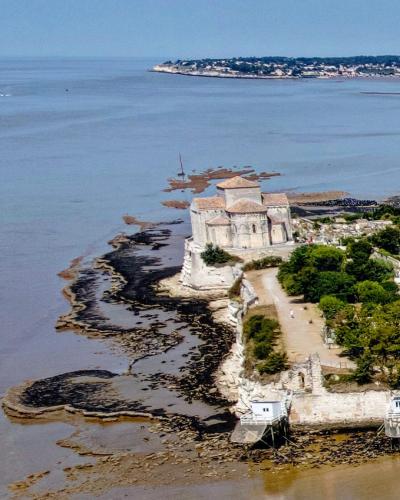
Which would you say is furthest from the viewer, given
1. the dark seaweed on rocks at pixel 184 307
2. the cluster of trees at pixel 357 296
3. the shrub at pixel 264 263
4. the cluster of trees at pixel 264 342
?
the shrub at pixel 264 263

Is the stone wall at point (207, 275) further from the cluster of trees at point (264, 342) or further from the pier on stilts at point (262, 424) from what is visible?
the pier on stilts at point (262, 424)

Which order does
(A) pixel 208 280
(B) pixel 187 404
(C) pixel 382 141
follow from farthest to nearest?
1. (C) pixel 382 141
2. (A) pixel 208 280
3. (B) pixel 187 404

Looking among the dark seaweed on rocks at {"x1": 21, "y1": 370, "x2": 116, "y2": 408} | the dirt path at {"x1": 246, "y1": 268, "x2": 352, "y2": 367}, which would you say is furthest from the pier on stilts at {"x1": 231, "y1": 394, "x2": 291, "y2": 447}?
the dark seaweed on rocks at {"x1": 21, "y1": 370, "x2": 116, "y2": 408}

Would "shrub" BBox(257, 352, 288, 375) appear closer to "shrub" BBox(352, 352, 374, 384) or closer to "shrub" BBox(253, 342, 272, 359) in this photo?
"shrub" BBox(253, 342, 272, 359)

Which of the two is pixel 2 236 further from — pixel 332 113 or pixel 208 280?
pixel 332 113

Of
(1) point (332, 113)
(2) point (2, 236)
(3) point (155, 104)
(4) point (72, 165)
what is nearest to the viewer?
(2) point (2, 236)

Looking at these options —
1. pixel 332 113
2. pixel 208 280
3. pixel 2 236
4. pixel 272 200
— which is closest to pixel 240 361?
pixel 208 280

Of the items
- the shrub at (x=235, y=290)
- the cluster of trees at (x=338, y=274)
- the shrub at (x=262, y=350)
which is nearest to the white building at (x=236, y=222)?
the shrub at (x=235, y=290)
